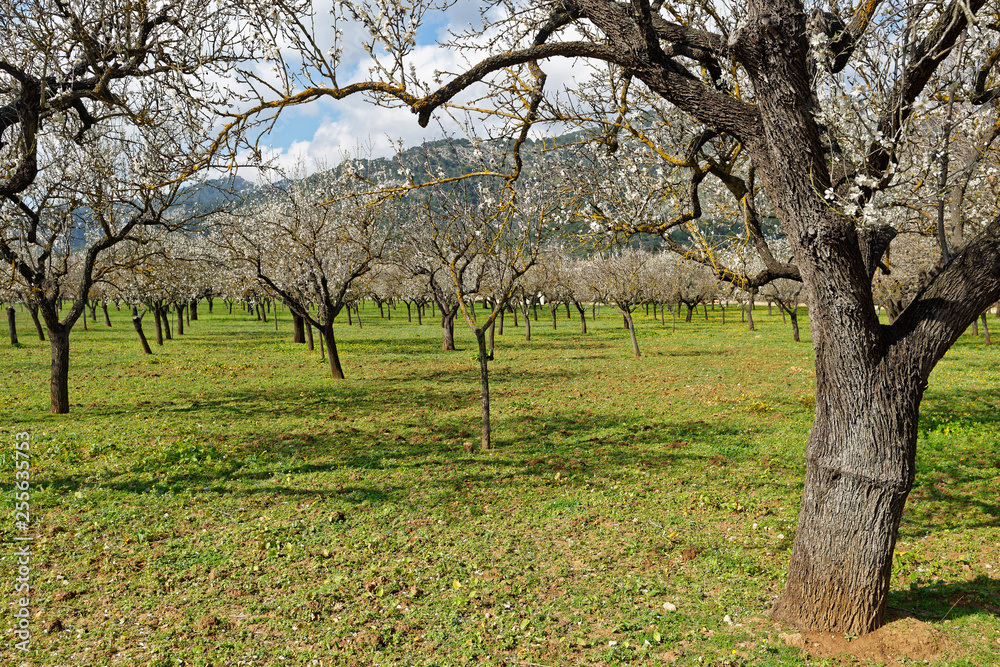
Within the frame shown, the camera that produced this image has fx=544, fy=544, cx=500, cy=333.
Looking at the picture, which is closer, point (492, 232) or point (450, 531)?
point (450, 531)

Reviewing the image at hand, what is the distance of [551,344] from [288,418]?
24.8 metres

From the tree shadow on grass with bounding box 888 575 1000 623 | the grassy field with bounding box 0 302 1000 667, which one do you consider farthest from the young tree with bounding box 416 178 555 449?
the tree shadow on grass with bounding box 888 575 1000 623

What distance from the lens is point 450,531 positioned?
7781 mm

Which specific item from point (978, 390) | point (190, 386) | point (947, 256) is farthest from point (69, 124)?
point (978, 390)

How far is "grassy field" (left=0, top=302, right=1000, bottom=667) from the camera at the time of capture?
5.21 metres

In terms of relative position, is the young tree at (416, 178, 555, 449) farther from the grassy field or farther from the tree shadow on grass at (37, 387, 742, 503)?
the grassy field

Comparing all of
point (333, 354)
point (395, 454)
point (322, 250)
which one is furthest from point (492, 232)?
point (333, 354)

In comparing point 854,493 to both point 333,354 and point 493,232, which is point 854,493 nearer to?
point 493,232

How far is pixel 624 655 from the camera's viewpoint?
4.96 meters

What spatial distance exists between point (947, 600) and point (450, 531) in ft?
18.8

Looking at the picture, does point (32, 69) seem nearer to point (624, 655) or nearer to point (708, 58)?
point (708, 58)

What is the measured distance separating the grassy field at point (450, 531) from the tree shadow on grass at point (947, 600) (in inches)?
1.2

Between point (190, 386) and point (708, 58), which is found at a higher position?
point (708, 58)

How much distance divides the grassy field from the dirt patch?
0.06 m
